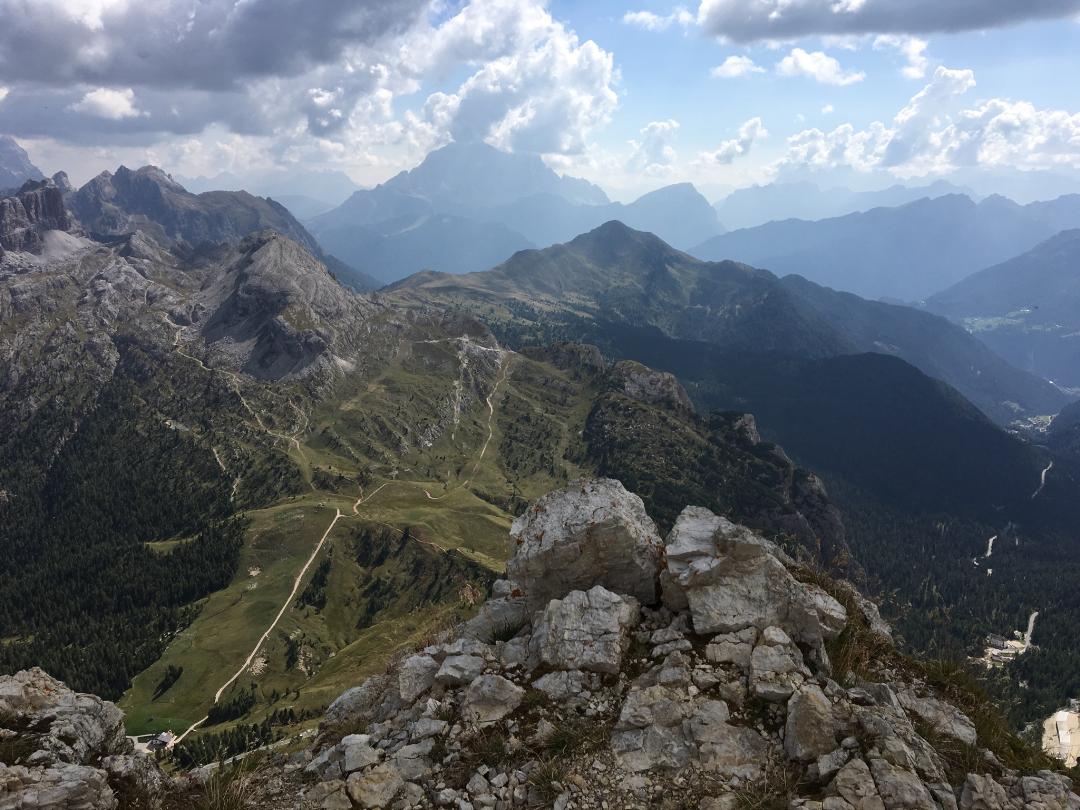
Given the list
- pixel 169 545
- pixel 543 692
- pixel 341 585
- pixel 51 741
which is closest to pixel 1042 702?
pixel 341 585

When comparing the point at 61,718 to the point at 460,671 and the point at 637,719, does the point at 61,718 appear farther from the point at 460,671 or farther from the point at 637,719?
the point at 637,719

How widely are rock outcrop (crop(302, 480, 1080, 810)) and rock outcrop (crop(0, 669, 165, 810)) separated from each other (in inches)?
196

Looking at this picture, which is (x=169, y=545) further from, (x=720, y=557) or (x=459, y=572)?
(x=720, y=557)

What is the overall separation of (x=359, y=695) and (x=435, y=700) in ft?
23.4

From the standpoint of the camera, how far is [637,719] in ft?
48.9

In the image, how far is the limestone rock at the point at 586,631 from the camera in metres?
17.3

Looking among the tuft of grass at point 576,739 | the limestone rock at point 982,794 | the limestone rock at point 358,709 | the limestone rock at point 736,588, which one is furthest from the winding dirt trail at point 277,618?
the limestone rock at point 982,794

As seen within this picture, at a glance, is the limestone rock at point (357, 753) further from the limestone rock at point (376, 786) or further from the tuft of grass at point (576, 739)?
the tuft of grass at point (576, 739)

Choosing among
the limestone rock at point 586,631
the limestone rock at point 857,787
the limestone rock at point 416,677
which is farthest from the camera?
the limestone rock at point 416,677

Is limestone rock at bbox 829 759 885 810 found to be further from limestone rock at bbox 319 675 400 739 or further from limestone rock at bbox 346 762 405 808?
limestone rock at bbox 319 675 400 739

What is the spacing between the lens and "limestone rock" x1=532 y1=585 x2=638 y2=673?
17312 millimetres

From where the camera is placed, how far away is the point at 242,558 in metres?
162

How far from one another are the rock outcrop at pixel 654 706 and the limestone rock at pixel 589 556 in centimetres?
6

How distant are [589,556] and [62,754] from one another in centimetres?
1681
